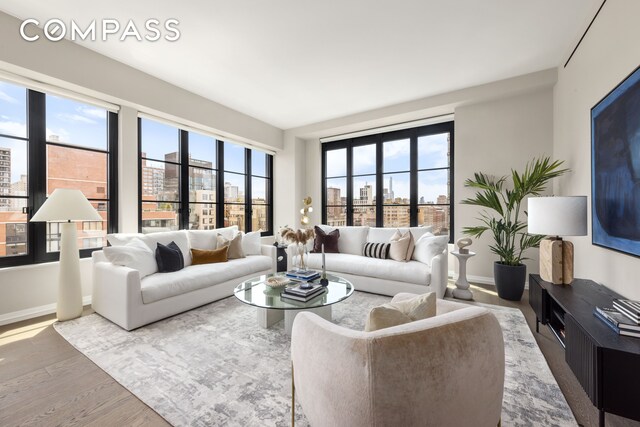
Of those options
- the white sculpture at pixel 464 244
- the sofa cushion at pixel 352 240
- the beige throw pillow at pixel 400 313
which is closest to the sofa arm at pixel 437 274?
the white sculpture at pixel 464 244

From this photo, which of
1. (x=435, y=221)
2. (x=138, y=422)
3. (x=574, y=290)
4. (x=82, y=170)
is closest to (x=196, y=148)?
(x=82, y=170)

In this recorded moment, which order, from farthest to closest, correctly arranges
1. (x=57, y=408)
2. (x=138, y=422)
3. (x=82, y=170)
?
(x=82, y=170) < (x=57, y=408) < (x=138, y=422)

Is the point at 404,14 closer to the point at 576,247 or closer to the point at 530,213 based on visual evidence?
the point at 530,213

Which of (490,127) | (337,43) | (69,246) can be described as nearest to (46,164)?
(69,246)

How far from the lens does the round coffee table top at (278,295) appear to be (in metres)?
2.09

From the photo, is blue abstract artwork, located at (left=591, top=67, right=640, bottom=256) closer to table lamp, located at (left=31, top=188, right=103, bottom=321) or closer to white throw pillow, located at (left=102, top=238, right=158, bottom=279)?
white throw pillow, located at (left=102, top=238, right=158, bottom=279)

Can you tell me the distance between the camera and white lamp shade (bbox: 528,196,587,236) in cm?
198

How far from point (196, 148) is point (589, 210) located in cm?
499

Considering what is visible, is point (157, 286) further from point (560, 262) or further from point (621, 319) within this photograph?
point (560, 262)

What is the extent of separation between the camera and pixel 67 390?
1676 mm

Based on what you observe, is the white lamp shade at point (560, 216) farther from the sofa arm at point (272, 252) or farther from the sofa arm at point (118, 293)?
the sofa arm at point (118, 293)

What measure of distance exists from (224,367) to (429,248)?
2.64m

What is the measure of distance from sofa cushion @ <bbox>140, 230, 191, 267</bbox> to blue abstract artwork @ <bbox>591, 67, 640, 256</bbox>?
406cm

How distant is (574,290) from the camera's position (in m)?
2.01
